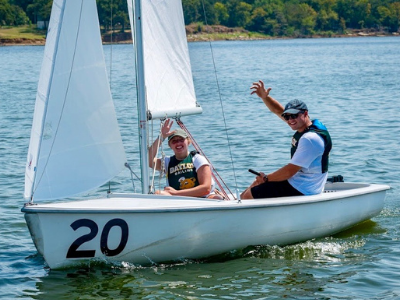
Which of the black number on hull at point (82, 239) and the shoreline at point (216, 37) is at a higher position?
the black number on hull at point (82, 239)

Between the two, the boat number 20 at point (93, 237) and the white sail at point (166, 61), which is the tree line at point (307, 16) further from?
the boat number 20 at point (93, 237)

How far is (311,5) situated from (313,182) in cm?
12222

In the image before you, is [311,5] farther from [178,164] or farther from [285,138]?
[178,164]

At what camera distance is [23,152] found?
597 inches

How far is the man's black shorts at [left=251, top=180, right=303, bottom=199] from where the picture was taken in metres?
7.93

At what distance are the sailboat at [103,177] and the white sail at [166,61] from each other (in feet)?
0.03

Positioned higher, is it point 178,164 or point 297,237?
point 178,164

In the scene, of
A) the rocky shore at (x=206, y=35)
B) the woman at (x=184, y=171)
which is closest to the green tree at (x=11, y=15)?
the rocky shore at (x=206, y=35)

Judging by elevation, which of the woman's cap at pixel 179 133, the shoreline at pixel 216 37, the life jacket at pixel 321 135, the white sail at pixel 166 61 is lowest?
the shoreline at pixel 216 37

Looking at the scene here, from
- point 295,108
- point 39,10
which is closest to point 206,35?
point 39,10

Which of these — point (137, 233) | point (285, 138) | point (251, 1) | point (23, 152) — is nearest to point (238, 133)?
point (285, 138)

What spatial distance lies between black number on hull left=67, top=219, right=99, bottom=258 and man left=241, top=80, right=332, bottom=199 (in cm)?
172

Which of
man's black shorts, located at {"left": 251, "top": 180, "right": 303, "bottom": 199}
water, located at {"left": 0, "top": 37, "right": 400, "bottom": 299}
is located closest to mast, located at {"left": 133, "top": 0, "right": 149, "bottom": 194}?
water, located at {"left": 0, "top": 37, "right": 400, "bottom": 299}

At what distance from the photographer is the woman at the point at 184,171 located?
7656mm
